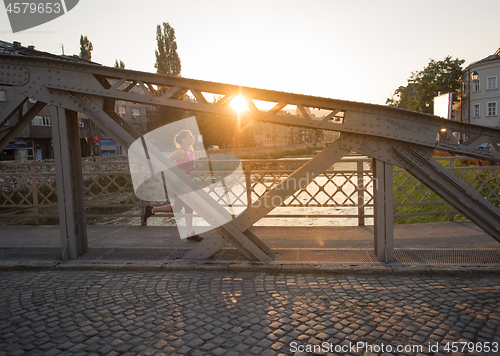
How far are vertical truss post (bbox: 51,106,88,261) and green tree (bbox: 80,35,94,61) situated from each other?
5659cm

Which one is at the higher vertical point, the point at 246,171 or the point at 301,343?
the point at 246,171

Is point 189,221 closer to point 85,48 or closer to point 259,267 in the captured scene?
point 259,267

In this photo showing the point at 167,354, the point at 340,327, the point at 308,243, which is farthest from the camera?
the point at 308,243

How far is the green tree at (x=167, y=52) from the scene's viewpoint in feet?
179

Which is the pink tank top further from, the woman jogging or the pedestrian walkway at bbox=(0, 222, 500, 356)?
the pedestrian walkway at bbox=(0, 222, 500, 356)

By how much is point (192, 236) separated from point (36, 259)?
2596 millimetres

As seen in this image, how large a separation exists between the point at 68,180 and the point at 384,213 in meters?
4.81

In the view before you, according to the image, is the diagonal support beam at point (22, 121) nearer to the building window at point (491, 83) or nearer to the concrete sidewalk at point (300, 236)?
the concrete sidewalk at point (300, 236)

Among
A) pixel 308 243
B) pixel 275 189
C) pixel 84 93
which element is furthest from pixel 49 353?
pixel 308 243

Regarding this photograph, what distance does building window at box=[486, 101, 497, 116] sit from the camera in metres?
48.3

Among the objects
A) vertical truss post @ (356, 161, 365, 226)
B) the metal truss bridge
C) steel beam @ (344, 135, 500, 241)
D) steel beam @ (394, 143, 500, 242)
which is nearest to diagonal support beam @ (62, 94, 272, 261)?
the metal truss bridge

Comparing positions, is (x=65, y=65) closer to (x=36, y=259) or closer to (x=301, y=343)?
(x=36, y=259)

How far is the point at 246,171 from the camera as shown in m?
8.61

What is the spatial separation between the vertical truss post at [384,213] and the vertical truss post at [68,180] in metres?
4.68
